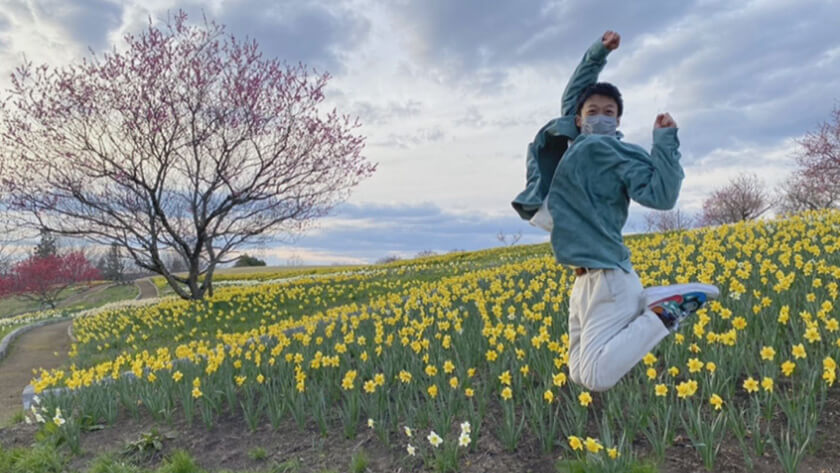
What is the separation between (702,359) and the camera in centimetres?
391

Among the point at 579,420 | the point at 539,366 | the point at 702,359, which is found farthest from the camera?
the point at 539,366

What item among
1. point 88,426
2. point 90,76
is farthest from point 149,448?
point 90,76

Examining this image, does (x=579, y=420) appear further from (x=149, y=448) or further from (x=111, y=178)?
(x=111, y=178)

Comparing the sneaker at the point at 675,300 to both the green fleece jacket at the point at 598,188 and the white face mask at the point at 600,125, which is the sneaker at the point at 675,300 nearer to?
the green fleece jacket at the point at 598,188

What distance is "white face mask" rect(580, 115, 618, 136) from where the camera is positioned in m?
2.86

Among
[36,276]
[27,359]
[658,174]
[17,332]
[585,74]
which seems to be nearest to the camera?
[658,174]

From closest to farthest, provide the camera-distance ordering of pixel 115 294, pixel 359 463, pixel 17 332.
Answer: pixel 359 463 < pixel 17 332 < pixel 115 294

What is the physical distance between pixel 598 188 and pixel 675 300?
70 centimetres

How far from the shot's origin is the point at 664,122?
260 centimetres

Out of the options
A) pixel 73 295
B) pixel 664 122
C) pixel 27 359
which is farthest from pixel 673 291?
pixel 73 295

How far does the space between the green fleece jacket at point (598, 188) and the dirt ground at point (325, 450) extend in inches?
55.3

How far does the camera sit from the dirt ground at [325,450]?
315 cm

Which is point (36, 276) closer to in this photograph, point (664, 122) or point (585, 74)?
point (585, 74)

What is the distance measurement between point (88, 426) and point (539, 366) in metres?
4.55
